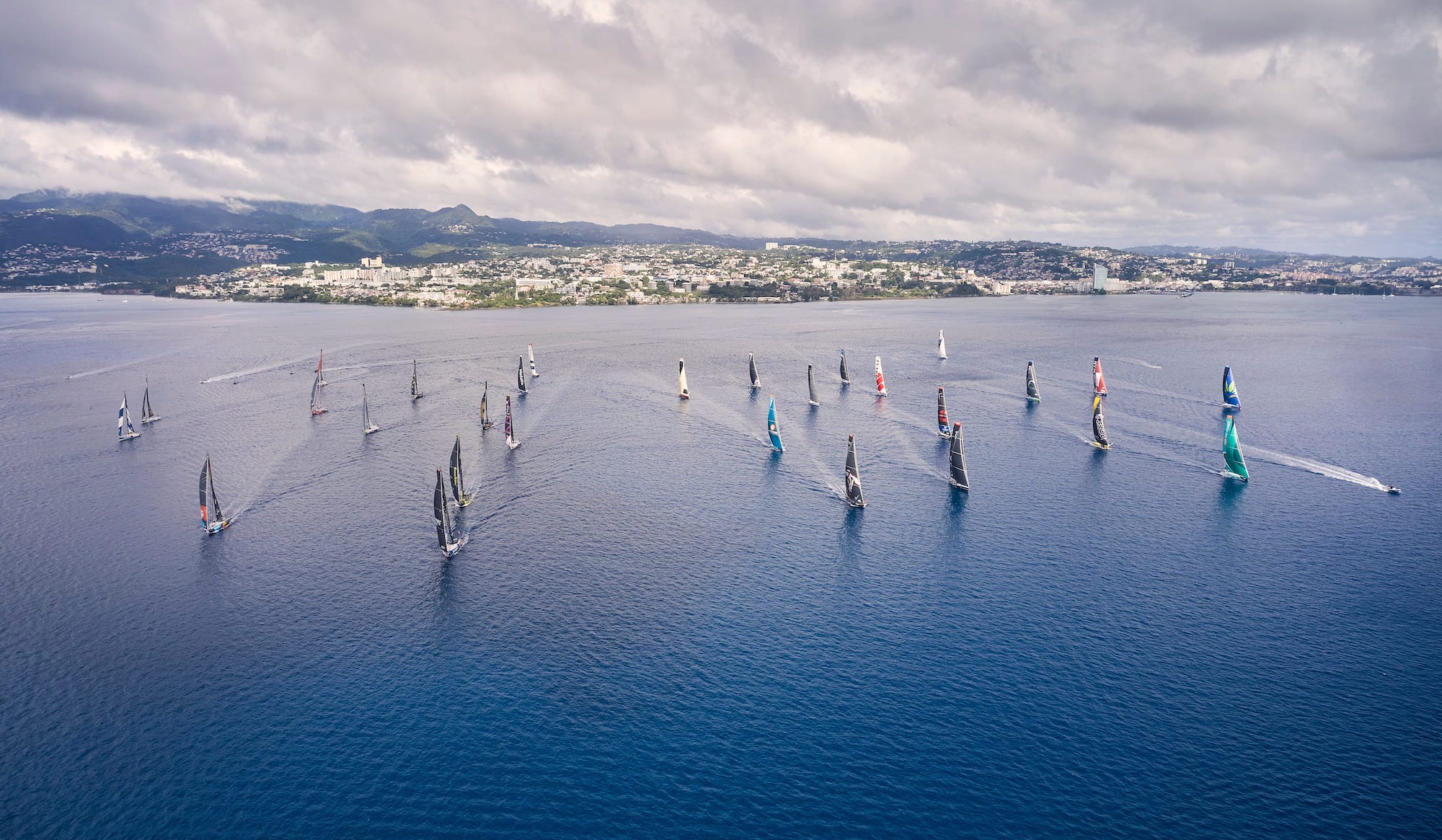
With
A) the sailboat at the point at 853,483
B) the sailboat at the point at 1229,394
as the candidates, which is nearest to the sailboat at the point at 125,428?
the sailboat at the point at 853,483

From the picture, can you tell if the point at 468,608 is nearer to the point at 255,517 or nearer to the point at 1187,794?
the point at 255,517

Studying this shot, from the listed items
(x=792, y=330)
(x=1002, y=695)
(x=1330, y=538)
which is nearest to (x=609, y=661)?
(x=1002, y=695)

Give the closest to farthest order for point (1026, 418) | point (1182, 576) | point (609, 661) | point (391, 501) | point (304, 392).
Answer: point (609, 661) < point (1182, 576) < point (391, 501) < point (1026, 418) < point (304, 392)

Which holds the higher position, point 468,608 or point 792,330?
point 792,330

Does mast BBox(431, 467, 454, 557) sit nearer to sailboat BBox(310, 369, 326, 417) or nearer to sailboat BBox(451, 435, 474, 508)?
sailboat BBox(451, 435, 474, 508)

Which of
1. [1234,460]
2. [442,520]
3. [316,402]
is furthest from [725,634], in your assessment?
[316,402]

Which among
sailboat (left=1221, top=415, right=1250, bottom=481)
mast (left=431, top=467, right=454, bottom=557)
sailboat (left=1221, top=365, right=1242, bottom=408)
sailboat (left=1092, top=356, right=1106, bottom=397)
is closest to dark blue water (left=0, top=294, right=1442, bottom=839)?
mast (left=431, top=467, right=454, bottom=557)

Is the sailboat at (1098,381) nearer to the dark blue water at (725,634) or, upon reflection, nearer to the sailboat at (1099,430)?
the dark blue water at (725,634)
